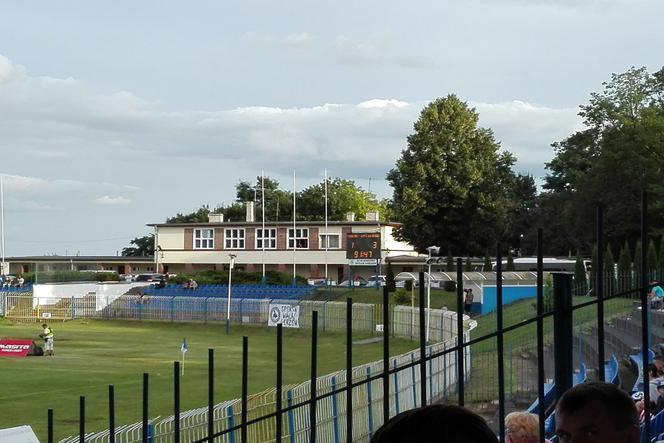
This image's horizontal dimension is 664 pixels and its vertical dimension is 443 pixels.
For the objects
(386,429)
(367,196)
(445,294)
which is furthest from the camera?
(367,196)

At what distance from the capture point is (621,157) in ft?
199

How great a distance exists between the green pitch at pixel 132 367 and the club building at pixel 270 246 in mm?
29862

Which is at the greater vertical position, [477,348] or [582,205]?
[582,205]

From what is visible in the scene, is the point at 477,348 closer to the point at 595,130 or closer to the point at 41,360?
the point at 41,360

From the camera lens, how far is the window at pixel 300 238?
90875 mm


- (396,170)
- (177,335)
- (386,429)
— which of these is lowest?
(177,335)

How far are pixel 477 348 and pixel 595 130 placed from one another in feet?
170

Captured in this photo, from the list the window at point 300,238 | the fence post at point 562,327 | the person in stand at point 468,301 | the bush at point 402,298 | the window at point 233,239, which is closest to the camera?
the fence post at point 562,327

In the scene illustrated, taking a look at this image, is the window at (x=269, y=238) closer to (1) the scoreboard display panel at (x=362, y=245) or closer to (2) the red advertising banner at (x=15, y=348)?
(1) the scoreboard display panel at (x=362, y=245)

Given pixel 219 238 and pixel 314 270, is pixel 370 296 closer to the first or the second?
pixel 314 270

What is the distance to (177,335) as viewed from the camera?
54875mm

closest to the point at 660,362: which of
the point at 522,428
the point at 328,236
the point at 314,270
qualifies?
the point at 522,428

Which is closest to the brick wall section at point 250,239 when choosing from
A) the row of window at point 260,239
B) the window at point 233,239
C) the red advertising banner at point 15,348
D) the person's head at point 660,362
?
the row of window at point 260,239

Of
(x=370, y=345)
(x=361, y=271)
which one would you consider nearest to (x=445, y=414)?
(x=370, y=345)
